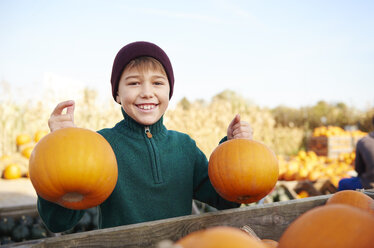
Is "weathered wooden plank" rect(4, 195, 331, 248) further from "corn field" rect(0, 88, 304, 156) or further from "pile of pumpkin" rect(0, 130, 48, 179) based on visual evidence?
"corn field" rect(0, 88, 304, 156)

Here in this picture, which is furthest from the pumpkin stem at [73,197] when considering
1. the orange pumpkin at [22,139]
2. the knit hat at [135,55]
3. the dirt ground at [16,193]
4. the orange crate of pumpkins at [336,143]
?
the orange crate of pumpkins at [336,143]

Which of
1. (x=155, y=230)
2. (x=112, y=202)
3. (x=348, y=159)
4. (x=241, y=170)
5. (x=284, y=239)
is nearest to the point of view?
(x=284, y=239)

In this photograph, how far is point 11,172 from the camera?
16.0 ft

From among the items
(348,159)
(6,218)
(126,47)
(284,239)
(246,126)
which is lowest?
(348,159)

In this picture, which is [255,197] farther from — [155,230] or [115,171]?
[115,171]

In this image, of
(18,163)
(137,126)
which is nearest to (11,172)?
(18,163)

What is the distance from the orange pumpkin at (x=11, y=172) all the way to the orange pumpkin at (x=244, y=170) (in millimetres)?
4731

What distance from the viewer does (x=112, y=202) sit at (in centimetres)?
171

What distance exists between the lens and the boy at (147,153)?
1.67 metres

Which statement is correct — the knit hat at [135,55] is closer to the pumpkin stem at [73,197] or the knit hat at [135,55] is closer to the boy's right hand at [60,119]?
the boy's right hand at [60,119]

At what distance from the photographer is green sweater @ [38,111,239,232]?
1702mm

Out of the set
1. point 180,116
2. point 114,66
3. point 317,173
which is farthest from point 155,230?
point 180,116

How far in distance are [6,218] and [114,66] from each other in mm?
2551

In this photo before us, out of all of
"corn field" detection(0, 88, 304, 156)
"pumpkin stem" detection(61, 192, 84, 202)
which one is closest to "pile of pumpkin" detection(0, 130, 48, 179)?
"corn field" detection(0, 88, 304, 156)
